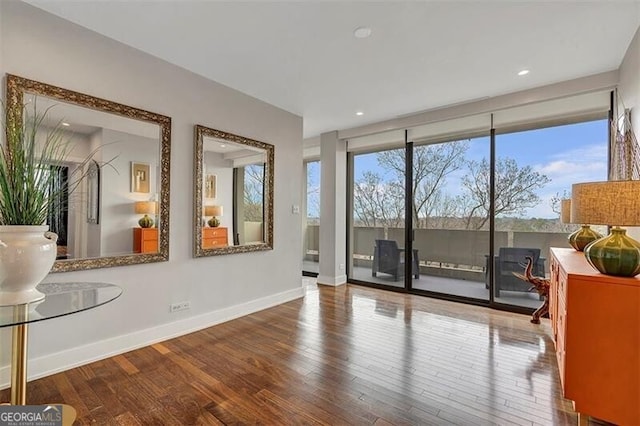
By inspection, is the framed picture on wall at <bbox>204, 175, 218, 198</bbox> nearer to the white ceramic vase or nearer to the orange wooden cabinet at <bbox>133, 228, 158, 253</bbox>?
the orange wooden cabinet at <bbox>133, 228, 158, 253</bbox>

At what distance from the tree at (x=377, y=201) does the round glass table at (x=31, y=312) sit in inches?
162

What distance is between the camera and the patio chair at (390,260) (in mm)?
4891

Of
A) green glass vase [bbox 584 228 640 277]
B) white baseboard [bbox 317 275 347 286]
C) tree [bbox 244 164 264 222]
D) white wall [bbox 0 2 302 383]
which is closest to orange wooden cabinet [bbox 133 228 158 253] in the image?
white wall [bbox 0 2 302 383]

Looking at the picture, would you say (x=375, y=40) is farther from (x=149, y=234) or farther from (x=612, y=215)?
(x=149, y=234)

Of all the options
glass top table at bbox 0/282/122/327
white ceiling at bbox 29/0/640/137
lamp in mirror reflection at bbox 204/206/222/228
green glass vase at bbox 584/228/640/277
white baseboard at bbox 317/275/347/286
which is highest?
white ceiling at bbox 29/0/640/137

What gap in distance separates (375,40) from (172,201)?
248 cm

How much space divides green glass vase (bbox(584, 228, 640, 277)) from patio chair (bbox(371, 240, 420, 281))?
9.98ft

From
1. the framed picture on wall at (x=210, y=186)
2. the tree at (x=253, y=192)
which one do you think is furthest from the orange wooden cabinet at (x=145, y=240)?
the tree at (x=253, y=192)

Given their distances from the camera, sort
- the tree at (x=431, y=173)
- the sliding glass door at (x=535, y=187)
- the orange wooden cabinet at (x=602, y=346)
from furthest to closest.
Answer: the tree at (x=431, y=173)
the sliding glass door at (x=535, y=187)
the orange wooden cabinet at (x=602, y=346)

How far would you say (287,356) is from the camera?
266cm

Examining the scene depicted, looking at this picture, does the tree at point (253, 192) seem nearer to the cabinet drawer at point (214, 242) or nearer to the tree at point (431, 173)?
the cabinet drawer at point (214, 242)

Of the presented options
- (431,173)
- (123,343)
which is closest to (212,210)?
(123,343)

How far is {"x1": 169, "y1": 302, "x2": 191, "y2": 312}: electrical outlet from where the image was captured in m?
3.10

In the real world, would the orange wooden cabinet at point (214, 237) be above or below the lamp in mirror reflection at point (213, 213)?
below
